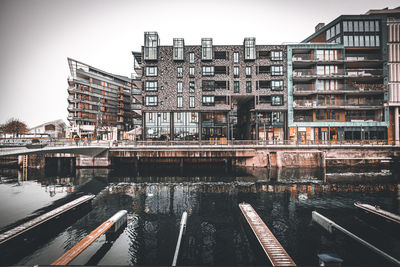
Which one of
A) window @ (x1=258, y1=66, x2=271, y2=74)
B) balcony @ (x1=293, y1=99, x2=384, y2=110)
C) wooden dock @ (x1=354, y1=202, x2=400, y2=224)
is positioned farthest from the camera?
window @ (x1=258, y1=66, x2=271, y2=74)

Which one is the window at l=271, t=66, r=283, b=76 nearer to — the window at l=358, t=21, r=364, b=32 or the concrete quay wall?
the concrete quay wall

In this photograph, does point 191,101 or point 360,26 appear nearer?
point 360,26

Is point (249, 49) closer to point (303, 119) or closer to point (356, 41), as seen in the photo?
point (303, 119)

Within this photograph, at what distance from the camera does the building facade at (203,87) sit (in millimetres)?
45438

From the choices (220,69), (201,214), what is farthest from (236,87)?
(201,214)

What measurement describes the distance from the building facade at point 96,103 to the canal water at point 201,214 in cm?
3340

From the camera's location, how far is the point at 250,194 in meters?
21.8

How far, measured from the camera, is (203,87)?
45938 mm

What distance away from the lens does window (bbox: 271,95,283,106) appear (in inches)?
1794

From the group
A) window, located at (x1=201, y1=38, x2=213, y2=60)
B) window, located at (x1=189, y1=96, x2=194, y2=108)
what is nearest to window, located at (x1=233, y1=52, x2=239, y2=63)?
window, located at (x1=201, y1=38, x2=213, y2=60)

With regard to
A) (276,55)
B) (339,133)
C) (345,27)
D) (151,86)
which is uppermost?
(345,27)

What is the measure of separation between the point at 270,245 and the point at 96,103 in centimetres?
7877

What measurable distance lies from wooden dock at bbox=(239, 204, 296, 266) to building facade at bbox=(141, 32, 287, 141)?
32997 millimetres

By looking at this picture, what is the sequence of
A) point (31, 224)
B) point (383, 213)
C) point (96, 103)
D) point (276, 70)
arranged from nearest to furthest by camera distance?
point (31, 224) → point (383, 213) → point (276, 70) → point (96, 103)
